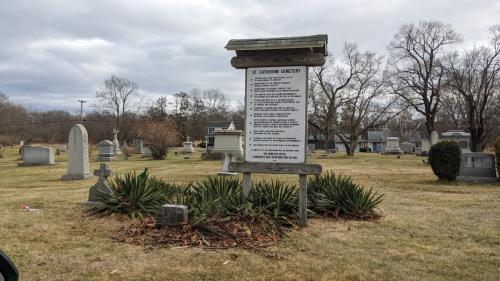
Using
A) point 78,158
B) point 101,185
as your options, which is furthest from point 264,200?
point 78,158

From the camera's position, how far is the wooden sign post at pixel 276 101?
663cm

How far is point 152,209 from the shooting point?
685 cm

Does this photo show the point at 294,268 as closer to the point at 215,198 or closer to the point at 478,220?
the point at 215,198

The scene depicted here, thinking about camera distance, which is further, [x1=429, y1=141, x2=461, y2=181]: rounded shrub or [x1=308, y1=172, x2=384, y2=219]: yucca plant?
[x1=429, y1=141, x2=461, y2=181]: rounded shrub

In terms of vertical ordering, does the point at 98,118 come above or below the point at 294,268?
above

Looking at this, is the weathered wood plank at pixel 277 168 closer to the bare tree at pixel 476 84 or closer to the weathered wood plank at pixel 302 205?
the weathered wood plank at pixel 302 205

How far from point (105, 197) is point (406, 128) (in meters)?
96.0

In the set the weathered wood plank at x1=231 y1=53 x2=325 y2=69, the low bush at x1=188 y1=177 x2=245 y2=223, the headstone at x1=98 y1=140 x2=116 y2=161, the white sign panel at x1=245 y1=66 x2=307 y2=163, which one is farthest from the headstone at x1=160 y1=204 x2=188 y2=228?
the headstone at x1=98 y1=140 x2=116 y2=161

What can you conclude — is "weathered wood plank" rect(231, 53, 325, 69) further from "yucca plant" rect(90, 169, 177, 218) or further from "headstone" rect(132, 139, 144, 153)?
"headstone" rect(132, 139, 144, 153)

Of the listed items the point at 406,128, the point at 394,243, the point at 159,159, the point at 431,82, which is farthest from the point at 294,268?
the point at 406,128

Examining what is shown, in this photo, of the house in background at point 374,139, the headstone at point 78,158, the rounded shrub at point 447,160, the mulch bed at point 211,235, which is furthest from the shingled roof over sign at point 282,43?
the house in background at point 374,139

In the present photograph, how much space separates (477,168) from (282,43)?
438 inches

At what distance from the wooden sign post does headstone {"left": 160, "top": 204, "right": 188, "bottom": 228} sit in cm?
139

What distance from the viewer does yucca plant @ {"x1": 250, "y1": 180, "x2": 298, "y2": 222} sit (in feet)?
21.0
